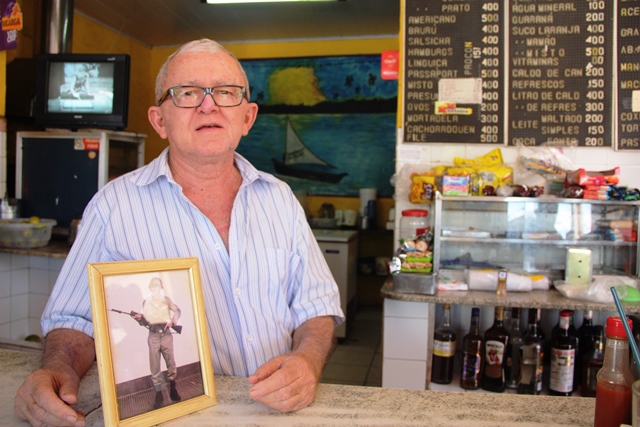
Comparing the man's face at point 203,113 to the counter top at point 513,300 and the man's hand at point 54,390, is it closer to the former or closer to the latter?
the man's hand at point 54,390

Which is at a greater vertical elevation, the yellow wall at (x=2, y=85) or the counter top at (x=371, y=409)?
the yellow wall at (x=2, y=85)

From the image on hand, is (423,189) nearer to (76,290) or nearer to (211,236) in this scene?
(211,236)

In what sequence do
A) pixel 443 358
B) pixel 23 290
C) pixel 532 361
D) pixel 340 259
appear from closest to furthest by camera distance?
pixel 532 361, pixel 443 358, pixel 23 290, pixel 340 259

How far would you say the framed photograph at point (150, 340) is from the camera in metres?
0.92

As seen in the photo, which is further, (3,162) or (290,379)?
(3,162)

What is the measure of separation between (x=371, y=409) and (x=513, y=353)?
1840 mm

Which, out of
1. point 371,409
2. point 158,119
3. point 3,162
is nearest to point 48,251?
point 3,162

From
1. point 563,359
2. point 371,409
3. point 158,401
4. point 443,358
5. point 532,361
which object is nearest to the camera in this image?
point 158,401

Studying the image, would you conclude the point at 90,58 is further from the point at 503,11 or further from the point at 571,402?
the point at 571,402

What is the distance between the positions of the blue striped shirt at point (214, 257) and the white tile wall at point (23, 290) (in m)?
2.47

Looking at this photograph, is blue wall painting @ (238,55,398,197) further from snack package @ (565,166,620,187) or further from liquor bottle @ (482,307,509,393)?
liquor bottle @ (482,307,509,393)

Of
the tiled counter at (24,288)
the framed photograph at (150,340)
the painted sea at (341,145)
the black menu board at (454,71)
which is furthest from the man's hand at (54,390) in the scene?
the painted sea at (341,145)

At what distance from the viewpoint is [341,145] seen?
639cm

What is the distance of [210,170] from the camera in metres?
1.54
